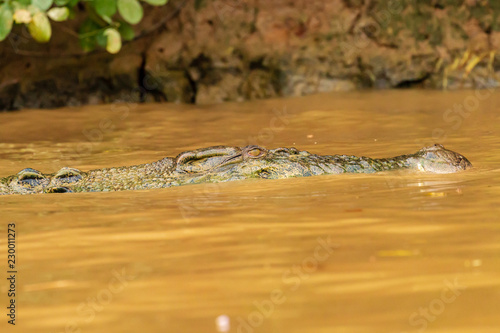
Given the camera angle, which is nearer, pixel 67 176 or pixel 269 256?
pixel 269 256

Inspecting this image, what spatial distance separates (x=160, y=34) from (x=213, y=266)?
8759mm

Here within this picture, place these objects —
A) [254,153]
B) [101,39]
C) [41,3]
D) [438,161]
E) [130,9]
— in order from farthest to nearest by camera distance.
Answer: [101,39], [41,3], [130,9], [254,153], [438,161]

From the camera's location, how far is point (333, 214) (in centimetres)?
366

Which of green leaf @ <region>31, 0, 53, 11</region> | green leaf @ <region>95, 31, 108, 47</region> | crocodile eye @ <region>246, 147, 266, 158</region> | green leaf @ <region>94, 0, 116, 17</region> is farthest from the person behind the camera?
green leaf @ <region>95, 31, 108, 47</region>

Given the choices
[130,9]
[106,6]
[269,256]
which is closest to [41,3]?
[106,6]

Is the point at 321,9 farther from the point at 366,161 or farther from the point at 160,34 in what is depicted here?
the point at 366,161

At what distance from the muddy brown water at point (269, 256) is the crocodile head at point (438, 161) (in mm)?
113

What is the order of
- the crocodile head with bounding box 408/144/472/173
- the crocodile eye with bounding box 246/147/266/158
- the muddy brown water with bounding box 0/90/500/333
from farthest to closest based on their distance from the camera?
the crocodile eye with bounding box 246/147/266/158, the crocodile head with bounding box 408/144/472/173, the muddy brown water with bounding box 0/90/500/333

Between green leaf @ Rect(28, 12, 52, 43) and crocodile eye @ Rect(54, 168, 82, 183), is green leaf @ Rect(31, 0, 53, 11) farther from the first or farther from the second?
crocodile eye @ Rect(54, 168, 82, 183)

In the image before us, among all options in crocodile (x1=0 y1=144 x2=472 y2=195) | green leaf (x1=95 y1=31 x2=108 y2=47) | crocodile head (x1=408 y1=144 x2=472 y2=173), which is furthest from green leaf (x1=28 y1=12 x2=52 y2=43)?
crocodile head (x1=408 y1=144 x2=472 y2=173)

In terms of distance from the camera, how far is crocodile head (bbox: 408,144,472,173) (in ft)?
16.1

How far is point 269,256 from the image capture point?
9.74ft

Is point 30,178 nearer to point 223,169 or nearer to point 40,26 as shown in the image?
point 223,169

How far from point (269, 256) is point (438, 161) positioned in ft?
7.57
